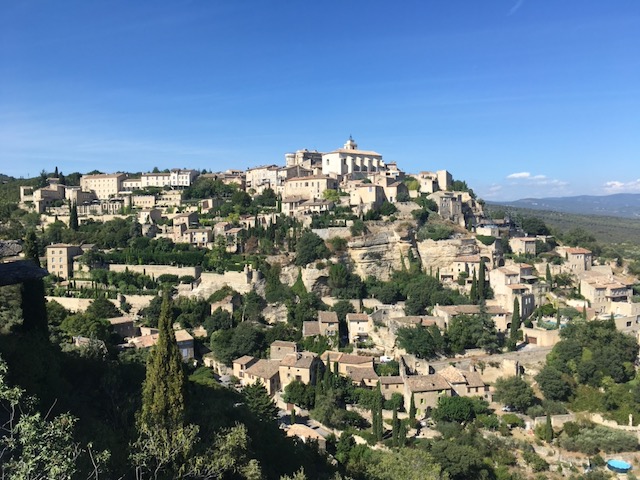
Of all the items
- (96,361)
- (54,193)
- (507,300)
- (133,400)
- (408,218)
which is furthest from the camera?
(54,193)

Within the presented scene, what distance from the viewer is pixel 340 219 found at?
49625mm

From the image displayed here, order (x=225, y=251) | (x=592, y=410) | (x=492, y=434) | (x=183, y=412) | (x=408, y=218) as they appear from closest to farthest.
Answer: (x=183, y=412) → (x=492, y=434) → (x=592, y=410) → (x=225, y=251) → (x=408, y=218)

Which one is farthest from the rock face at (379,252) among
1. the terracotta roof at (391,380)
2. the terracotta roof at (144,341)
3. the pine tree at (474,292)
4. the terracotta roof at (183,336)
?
→ the terracotta roof at (144,341)

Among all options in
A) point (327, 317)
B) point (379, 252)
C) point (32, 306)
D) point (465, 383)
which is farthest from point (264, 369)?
point (379, 252)

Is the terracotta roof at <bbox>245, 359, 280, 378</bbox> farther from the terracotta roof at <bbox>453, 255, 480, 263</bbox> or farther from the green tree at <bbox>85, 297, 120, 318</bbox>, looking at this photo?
the terracotta roof at <bbox>453, 255, 480, 263</bbox>

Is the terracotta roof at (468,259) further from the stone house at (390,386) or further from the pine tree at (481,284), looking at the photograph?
the stone house at (390,386)

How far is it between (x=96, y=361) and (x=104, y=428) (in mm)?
7795

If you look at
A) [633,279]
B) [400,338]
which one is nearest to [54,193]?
[400,338]

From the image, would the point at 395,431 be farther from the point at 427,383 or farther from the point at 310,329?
the point at 310,329

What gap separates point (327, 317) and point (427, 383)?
31.2 feet

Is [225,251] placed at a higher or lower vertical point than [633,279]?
higher

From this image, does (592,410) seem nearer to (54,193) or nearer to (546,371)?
(546,371)

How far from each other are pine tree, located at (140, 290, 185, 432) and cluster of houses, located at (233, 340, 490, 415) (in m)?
16.8

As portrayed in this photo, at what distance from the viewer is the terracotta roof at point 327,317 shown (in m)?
37.0
